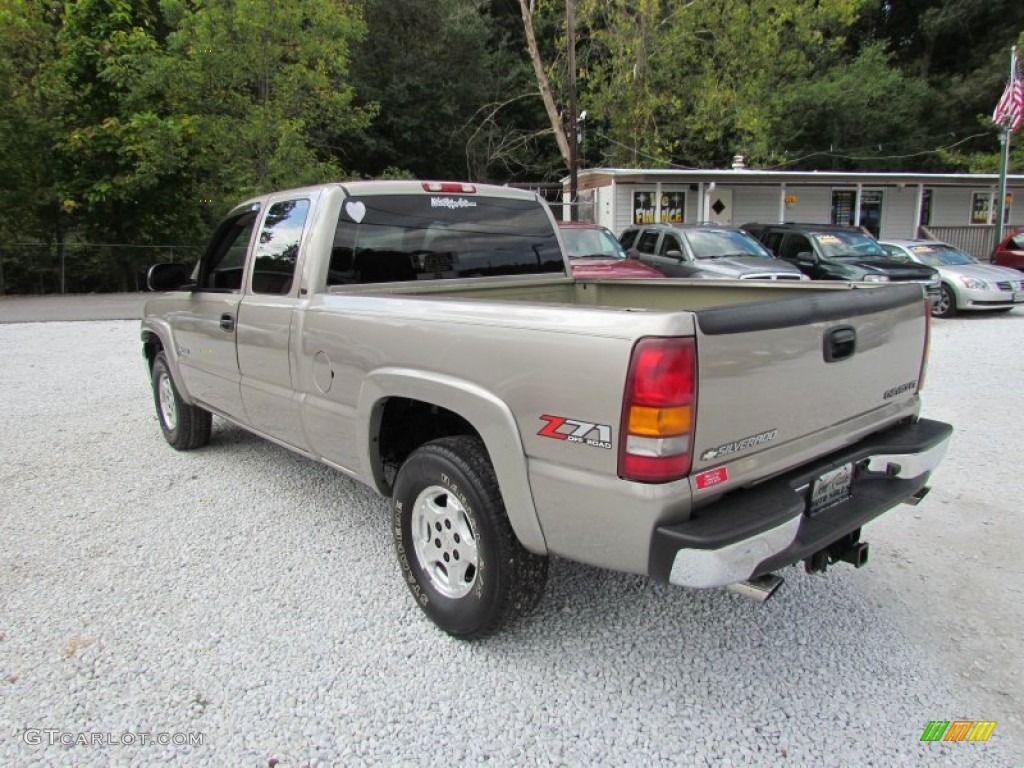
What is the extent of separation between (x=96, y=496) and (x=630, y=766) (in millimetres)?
4003

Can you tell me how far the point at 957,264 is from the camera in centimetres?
1355

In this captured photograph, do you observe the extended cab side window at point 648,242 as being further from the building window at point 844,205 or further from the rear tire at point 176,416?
the building window at point 844,205

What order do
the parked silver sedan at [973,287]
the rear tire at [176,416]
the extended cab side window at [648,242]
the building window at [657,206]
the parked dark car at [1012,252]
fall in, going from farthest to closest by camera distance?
1. the building window at [657,206]
2. the parked dark car at [1012,252]
3. the extended cab side window at [648,242]
4. the parked silver sedan at [973,287]
5. the rear tire at [176,416]

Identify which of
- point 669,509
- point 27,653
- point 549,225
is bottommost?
point 27,653

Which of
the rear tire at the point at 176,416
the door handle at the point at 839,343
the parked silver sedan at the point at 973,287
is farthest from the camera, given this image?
the parked silver sedan at the point at 973,287

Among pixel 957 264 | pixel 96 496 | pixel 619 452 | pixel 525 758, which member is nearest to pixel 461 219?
pixel 619 452

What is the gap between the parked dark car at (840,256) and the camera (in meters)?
12.7

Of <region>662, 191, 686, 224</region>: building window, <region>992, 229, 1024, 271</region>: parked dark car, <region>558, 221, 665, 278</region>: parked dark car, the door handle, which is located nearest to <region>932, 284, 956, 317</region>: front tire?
<region>992, 229, 1024, 271</region>: parked dark car

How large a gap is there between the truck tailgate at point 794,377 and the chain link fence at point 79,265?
2013 centimetres

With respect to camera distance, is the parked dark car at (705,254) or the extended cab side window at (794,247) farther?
the extended cab side window at (794,247)

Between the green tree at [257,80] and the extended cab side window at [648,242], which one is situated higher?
the green tree at [257,80]

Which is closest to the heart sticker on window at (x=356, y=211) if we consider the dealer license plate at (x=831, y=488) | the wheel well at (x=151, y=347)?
the dealer license plate at (x=831, y=488)

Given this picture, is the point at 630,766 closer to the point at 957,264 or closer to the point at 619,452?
the point at 619,452

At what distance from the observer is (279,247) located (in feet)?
12.7
